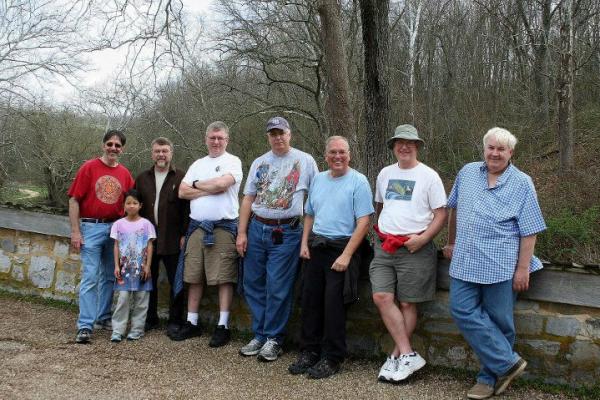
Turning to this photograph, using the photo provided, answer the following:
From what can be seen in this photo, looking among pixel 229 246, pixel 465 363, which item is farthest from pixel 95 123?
pixel 465 363

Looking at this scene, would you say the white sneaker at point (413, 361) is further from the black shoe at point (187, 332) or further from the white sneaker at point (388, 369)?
the black shoe at point (187, 332)

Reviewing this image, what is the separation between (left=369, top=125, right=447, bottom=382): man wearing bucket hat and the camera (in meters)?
3.68

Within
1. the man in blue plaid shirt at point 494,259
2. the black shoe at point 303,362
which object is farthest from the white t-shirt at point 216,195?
the man in blue plaid shirt at point 494,259

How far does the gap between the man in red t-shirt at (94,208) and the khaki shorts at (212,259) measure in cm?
82

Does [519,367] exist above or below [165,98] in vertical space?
below

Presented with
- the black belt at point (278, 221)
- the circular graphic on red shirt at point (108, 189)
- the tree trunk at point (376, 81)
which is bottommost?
the black belt at point (278, 221)

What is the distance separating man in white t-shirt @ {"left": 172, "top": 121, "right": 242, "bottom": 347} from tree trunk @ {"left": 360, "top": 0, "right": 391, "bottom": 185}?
224 cm

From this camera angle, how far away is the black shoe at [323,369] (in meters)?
3.80

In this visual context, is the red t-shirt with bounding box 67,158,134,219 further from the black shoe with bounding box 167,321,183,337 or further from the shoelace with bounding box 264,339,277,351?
the shoelace with bounding box 264,339,277,351

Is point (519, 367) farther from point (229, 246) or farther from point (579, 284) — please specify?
point (229, 246)

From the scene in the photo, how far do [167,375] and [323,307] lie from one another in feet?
3.85

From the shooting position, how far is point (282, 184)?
4.29 m

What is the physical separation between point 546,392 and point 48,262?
4736 millimetres

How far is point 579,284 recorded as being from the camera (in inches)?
137
